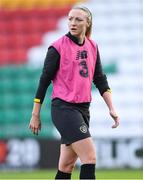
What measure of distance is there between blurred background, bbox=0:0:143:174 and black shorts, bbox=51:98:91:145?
7150 mm

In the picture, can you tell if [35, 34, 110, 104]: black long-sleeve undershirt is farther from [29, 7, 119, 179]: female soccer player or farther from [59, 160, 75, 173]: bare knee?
[59, 160, 75, 173]: bare knee

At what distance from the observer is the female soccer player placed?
548 centimetres

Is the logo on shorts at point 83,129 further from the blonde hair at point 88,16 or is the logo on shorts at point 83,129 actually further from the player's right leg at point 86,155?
the blonde hair at point 88,16

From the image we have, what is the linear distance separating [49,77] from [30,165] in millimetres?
7427

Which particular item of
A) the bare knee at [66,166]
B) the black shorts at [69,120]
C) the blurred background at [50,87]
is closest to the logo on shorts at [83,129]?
the black shorts at [69,120]

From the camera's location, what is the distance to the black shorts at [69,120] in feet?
18.0

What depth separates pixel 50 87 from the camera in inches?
574

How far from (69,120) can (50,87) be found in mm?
9067

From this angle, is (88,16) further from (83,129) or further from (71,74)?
(83,129)

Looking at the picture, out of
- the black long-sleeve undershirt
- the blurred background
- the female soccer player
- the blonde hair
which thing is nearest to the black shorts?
the female soccer player

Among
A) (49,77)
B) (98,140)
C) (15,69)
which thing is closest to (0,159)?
(98,140)

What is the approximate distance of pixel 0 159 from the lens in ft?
42.4

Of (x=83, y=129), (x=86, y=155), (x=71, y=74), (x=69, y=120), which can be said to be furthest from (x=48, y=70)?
(x=86, y=155)

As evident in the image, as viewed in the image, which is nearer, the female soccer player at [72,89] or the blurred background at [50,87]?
the female soccer player at [72,89]
